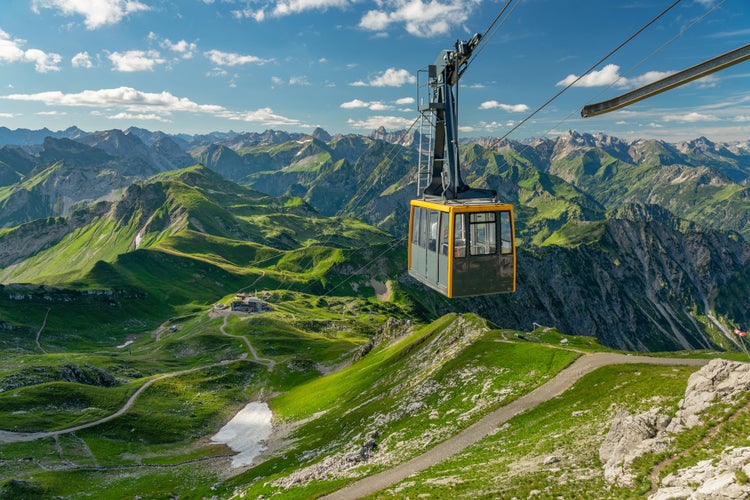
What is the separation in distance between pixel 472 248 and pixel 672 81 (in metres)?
20.8

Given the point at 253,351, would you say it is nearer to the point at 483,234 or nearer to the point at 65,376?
the point at 65,376

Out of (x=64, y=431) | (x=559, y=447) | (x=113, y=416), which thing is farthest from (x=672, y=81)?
(x=113, y=416)

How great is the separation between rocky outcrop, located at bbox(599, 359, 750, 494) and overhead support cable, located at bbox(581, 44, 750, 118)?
56.3ft

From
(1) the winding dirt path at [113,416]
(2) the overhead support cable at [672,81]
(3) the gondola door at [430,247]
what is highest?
(2) the overhead support cable at [672,81]

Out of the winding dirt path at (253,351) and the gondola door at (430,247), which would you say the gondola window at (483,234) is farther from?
the winding dirt path at (253,351)

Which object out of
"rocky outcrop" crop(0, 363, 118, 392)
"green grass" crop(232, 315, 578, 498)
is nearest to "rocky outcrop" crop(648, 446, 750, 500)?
"green grass" crop(232, 315, 578, 498)

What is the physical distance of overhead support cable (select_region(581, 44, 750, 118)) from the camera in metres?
14.0

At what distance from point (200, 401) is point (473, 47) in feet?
315

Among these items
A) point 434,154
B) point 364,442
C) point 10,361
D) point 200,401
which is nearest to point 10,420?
point 200,401

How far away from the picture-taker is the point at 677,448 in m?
27.9

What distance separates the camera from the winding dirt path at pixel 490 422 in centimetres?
4078

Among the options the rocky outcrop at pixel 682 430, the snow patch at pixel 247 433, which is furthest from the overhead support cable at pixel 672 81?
the snow patch at pixel 247 433

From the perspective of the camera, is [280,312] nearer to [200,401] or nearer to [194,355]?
[194,355]

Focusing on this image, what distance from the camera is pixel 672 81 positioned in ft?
51.6
